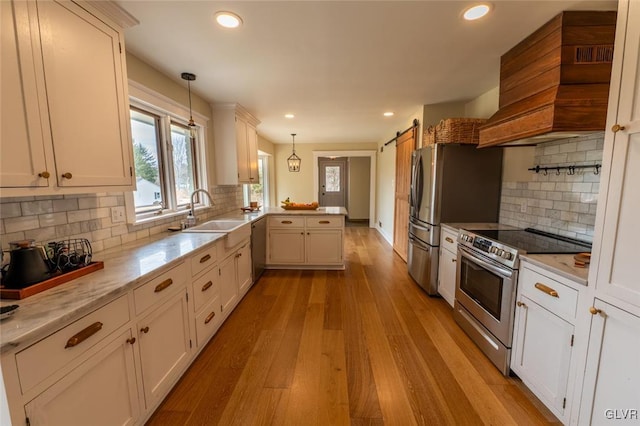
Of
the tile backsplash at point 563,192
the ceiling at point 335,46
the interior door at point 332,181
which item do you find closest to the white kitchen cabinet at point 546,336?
the tile backsplash at point 563,192

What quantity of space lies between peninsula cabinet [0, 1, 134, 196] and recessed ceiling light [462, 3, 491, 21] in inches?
84.2

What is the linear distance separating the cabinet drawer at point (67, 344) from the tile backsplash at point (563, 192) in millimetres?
2907

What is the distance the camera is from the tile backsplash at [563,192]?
5.93 ft

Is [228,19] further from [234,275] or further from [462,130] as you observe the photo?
[462,130]

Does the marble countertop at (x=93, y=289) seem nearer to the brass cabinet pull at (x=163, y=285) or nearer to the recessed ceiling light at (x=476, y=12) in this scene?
the brass cabinet pull at (x=163, y=285)

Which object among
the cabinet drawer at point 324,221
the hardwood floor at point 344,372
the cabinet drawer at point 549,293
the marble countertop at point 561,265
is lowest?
the hardwood floor at point 344,372

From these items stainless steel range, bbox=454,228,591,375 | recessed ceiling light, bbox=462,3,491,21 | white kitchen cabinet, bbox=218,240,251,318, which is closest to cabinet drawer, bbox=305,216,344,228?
white kitchen cabinet, bbox=218,240,251,318

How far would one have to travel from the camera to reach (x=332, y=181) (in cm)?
876

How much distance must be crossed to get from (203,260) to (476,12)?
97.8 inches

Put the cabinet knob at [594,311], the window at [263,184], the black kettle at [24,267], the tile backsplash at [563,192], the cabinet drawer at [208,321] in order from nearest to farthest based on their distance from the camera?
the black kettle at [24,267]
the cabinet knob at [594,311]
the tile backsplash at [563,192]
the cabinet drawer at [208,321]
the window at [263,184]

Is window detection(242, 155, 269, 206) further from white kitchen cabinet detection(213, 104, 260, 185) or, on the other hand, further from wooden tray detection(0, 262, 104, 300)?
wooden tray detection(0, 262, 104, 300)

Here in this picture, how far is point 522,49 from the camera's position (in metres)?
1.94

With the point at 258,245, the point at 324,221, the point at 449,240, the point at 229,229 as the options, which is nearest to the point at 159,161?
the point at 229,229

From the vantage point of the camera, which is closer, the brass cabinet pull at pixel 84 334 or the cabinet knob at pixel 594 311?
the brass cabinet pull at pixel 84 334
